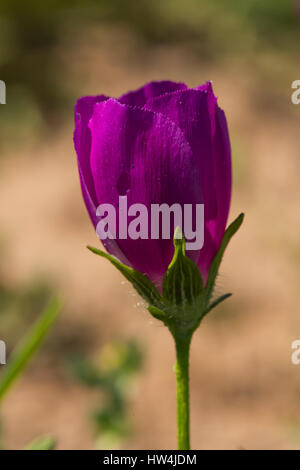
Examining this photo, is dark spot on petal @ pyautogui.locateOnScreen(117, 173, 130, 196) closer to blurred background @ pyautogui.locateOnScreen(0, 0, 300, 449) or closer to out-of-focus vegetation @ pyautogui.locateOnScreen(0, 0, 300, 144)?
blurred background @ pyautogui.locateOnScreen(0, 0, 300, 449)

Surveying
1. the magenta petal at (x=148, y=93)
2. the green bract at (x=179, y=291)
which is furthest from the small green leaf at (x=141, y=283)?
the magenta petal at (x=148, y=93)

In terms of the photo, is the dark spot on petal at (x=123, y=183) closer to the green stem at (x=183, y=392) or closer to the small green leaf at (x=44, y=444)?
the green stem at (x=183, y=392)

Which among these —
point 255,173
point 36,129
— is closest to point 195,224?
point 255,173

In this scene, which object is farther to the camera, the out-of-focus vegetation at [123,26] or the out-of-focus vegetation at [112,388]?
the out-of-focus vegetation at [123,26]

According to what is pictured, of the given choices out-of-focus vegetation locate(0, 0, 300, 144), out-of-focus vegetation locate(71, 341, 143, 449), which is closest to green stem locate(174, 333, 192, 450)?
out-of-focus vegetation locate(71, 341, 143, 449)

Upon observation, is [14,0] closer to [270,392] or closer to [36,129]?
[36,129]

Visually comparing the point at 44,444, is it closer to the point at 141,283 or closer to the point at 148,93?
the point at 141,283
